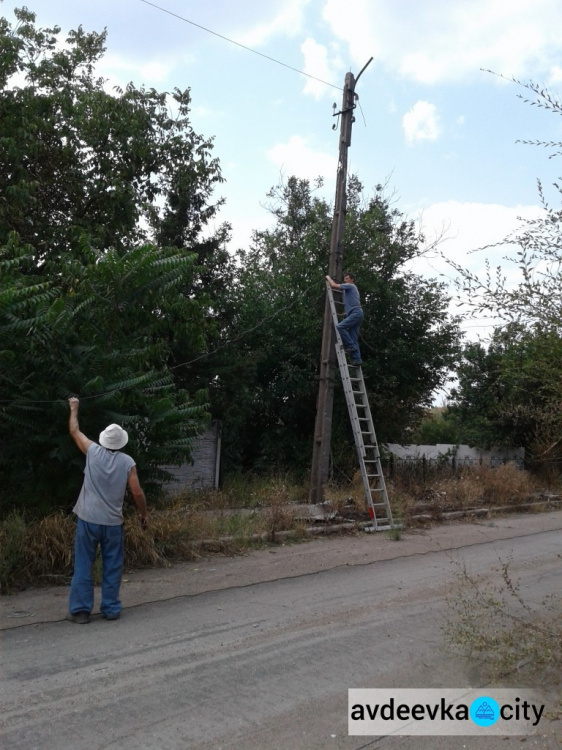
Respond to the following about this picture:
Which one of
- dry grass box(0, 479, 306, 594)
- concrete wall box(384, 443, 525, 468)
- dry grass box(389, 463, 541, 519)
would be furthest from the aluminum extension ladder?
concrete wall box(384, 443, 525, 468)

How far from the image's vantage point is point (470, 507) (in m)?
16.4

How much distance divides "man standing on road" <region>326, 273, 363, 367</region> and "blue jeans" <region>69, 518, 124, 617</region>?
7.20 metres

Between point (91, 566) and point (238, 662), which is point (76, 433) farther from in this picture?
point (238, 662)

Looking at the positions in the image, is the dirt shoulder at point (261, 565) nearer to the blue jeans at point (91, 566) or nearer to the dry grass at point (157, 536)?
the dry grass at point (157, 536)

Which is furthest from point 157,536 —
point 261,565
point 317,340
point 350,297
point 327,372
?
point 317,340

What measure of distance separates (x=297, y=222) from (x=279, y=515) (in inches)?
705

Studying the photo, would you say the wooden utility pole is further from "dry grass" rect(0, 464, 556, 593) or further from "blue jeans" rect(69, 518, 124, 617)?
"blue jeans" rect(69, 518, 124, 617)

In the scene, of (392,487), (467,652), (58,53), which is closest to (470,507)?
(392,487)

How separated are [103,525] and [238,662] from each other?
201cm

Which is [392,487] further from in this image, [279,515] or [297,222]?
[297,222]

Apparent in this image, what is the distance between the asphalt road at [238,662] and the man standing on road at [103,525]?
197 millimetres

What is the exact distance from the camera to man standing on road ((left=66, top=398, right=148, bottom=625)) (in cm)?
650

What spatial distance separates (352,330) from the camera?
13336 millimetres

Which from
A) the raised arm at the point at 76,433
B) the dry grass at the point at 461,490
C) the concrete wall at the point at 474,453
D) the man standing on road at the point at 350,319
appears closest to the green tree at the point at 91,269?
the raised arm at the point at 76,433
